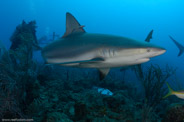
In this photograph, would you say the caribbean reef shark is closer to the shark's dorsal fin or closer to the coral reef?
the shark's dorsal fin

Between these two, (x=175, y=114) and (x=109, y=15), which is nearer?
(x=175, y=114)

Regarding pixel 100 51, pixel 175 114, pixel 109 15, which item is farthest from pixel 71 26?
pixel 109 15

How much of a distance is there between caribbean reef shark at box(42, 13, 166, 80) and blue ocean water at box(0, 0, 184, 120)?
142194 millimetres

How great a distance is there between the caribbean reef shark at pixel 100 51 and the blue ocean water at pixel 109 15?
142m

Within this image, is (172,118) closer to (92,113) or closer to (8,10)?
(92,113)

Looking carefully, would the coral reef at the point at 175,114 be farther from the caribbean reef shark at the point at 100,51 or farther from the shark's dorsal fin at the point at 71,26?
the shark's dorsal fin at the point at 71,26

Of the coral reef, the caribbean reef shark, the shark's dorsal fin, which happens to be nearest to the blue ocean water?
the shark's dorsal fin

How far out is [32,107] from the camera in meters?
3.20

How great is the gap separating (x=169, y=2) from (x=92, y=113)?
568ft

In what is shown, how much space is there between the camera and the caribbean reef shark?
259 cm

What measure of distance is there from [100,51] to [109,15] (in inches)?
7513

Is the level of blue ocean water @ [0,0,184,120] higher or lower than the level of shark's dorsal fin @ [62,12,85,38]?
higher

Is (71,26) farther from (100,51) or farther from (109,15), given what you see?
(109,15)

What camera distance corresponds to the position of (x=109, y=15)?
18200 centimetres
